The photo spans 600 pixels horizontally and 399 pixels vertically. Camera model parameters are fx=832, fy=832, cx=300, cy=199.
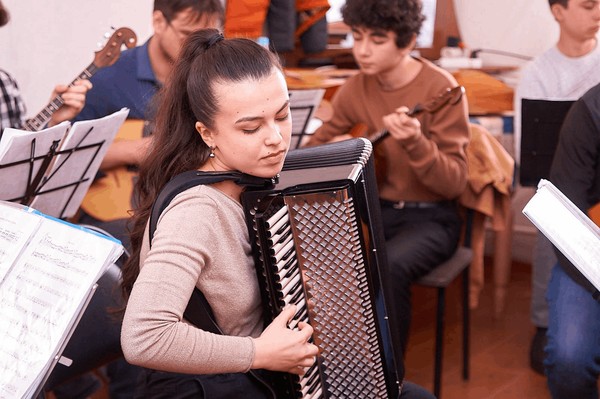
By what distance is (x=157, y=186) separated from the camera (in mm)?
1487

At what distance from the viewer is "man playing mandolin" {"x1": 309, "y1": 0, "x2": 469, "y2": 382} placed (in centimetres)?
237

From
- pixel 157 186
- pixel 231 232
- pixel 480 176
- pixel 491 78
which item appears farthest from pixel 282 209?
pixel 491 78

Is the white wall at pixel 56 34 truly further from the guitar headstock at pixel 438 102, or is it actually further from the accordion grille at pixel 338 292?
the accordion grille at pixel 338 292

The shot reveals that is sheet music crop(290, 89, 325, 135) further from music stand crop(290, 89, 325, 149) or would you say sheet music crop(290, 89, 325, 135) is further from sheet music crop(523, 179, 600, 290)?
sheet music crop(523, 179, 600, 290)

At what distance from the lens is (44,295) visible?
1266 mm

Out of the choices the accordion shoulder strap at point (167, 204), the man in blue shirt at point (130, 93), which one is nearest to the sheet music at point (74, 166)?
the man in blue shirt at point (130, 93)

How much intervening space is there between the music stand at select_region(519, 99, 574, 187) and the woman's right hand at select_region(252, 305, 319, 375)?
1283mm

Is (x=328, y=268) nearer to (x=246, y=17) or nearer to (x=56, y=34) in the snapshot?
(x=56, y=34)

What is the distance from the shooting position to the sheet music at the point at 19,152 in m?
1.73

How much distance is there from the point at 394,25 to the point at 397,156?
15.9 inches

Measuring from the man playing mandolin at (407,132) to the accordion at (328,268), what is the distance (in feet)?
2.84

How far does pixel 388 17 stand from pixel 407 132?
0.43m

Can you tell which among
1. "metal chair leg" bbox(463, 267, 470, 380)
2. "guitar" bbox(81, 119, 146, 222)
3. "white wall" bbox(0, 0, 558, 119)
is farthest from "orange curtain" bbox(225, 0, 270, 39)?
"metal chair leg" bbox(463, 267, 470, 380)

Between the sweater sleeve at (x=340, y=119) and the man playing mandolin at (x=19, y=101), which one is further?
the sweater sleeve at (x=340, y=119)
